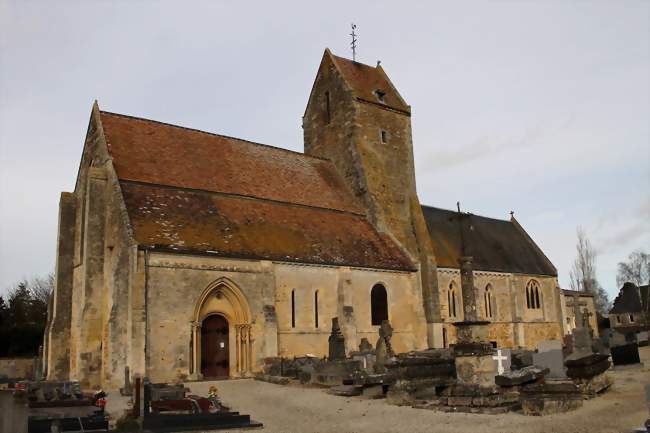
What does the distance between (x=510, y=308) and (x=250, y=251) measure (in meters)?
20.2

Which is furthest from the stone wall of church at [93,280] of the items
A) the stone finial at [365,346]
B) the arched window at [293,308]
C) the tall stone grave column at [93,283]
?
the stone finial at [365,346]

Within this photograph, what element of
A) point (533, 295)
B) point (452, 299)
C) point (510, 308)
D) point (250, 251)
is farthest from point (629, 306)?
point (250, 251)

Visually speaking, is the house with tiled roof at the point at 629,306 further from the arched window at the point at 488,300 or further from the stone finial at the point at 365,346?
the stone finial at the point at 365,346

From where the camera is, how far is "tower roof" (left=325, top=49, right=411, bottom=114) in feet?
115

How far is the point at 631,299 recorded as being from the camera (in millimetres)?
72625

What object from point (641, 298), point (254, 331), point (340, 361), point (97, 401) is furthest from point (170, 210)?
point (641, 298)

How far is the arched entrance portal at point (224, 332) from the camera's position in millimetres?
23016

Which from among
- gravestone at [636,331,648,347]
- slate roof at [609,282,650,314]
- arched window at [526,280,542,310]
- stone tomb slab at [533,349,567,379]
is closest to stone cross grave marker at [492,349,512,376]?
stone tomb slab at [533,349,567,379]

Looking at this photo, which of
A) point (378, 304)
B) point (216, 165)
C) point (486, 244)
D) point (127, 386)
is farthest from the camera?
point (486, 244)

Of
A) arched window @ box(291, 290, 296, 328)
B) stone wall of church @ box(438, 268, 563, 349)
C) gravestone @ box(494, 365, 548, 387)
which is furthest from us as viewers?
stone wall of church @ box(438, 268, 563, 349)

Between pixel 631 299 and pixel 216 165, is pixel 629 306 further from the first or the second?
pixel 216 165

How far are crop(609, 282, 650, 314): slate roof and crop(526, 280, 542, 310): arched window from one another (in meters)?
37.7

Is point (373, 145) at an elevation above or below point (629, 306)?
above

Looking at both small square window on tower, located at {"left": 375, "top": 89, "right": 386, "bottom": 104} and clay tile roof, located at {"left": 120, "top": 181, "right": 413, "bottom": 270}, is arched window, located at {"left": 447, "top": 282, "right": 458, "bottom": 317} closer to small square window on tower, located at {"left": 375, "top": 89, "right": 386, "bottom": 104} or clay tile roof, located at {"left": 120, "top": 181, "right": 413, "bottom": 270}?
clay tile roof, located at {"left": 120, "top": 181, "right": 413, "bottom": 270}
